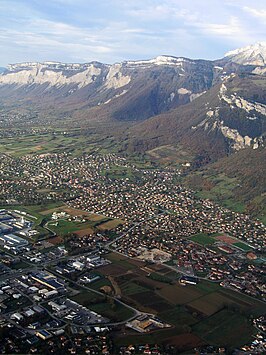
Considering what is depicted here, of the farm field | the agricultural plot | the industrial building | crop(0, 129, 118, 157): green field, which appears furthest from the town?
crop(0, 129, 118, 157): green field

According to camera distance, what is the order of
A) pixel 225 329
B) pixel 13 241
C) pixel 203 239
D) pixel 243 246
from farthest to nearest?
1. pixel 203 239
2. pixel 243 246
3. pixel 13 241
4. pixel 225 329

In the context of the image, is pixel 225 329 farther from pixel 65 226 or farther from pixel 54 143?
pixel 54 143

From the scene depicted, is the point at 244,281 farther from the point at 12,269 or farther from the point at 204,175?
the point at 204,175

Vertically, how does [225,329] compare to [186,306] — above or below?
below

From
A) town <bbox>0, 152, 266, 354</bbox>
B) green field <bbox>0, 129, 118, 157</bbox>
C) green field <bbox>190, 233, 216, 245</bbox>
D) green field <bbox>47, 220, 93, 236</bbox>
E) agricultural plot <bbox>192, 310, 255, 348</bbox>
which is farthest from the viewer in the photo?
green field <bbox>0, 129, 118, 157</bbox>

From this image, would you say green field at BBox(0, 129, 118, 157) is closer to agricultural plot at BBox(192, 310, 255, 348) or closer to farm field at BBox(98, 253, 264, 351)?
farm field at BBox(98, 253, 264, 351)

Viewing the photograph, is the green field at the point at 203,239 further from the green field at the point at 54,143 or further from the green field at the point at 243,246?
the green field at the point at 54,143

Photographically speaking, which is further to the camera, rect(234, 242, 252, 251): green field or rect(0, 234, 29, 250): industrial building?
rect(234, 242, 252, 251): green field

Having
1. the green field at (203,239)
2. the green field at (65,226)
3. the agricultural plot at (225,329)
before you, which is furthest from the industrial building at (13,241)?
the agricultural plot at (225,329)

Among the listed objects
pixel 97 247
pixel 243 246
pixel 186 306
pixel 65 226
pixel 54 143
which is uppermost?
pixel 54 143

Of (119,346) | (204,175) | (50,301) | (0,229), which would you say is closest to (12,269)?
(50,301)

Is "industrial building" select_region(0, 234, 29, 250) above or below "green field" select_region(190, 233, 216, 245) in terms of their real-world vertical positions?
below

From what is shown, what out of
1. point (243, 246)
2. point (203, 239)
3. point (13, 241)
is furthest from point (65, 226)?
point (243, 246)
